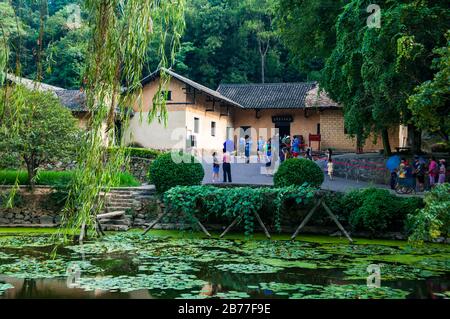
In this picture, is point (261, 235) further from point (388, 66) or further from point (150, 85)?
point (150, 85)

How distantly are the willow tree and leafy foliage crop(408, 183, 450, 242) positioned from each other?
5.88 m

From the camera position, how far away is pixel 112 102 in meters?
6.48

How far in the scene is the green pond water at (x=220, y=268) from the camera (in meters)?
8.01

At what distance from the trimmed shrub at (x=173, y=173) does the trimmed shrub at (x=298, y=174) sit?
9.80 ft

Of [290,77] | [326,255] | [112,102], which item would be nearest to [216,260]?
[326,255]

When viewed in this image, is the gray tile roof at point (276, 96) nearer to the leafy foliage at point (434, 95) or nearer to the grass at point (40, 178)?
the grass at point (40, 178)

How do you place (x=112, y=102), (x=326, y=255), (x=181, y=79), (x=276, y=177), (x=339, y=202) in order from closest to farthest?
(x=112, y=102) < (x=326, y=255) < (x=339, y=202) < (x=276, y=177) < (x=181, y=79)

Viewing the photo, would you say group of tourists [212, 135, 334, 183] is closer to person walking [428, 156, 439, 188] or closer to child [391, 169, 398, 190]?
child [391, 169, 398, 190]

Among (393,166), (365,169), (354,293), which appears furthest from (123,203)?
(354,293)

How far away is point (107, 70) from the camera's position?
657 centimetres

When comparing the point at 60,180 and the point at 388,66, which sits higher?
the point at 388,66

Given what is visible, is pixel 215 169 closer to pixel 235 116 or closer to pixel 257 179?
pixel 257 179

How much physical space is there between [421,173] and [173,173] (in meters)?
9.13
